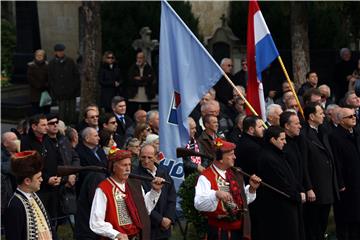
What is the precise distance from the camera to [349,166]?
12578mm

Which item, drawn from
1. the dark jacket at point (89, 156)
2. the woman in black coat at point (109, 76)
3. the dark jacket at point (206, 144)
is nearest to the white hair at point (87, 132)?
the dark jacket at point (89, 156)

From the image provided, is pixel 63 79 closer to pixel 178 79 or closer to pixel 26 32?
pixel 178 79

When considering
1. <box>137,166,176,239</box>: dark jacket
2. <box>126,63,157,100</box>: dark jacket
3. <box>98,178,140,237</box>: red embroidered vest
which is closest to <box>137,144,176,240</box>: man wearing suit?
<box>137,166,176,239</box>: dark jacket

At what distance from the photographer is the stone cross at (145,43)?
22953 mm

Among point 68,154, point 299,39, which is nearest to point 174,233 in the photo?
point 68,154

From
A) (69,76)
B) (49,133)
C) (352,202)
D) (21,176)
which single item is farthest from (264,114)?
(69,76)

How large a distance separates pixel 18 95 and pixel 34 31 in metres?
2.34

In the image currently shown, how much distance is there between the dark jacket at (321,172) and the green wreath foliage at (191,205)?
72.0 inches

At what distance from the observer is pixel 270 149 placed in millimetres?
11188

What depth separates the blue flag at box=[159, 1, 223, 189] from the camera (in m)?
11.1

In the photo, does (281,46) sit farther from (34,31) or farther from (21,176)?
(21,176)

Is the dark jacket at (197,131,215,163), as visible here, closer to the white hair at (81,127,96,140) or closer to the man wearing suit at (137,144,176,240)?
the man wearing suit at (137,144,176,240)

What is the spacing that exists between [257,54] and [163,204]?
3.19 m

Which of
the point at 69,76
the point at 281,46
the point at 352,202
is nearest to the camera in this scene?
the point at 352,202
